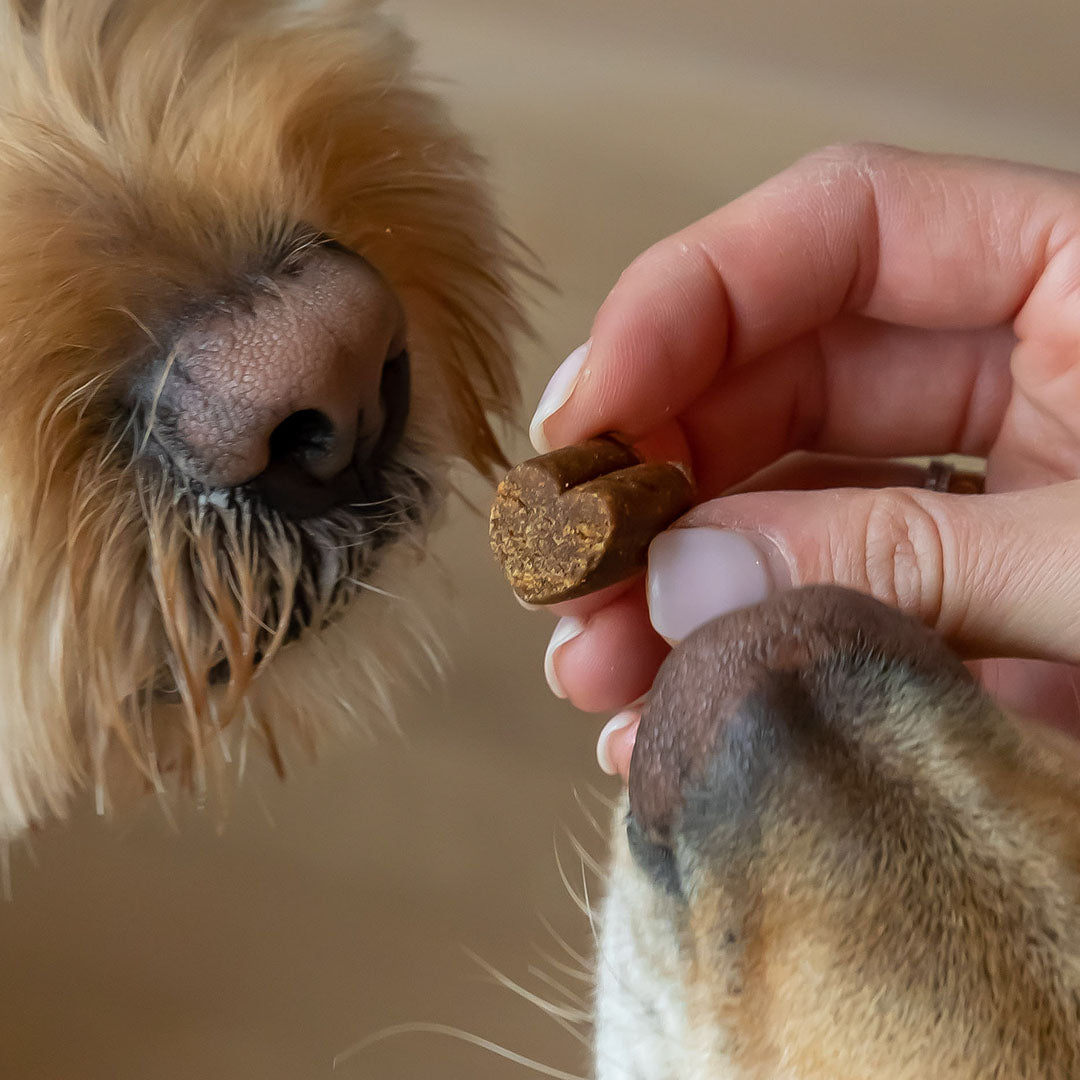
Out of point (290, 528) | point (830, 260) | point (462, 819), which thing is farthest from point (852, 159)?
point (462, 819)

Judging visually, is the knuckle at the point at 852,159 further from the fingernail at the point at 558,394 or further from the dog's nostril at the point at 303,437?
the dog's nostril at the point at 303,437

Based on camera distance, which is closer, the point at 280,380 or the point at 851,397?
the point at 280,380

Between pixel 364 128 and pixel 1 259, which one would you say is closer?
pixel 1 259

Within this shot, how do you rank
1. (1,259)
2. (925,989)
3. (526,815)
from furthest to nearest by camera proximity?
1. (526,815)
2. (1,259)
3. (925,989)

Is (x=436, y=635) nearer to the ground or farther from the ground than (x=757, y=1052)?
nearer to the ground

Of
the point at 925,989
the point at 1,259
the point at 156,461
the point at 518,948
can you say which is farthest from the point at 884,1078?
the point at 518,948

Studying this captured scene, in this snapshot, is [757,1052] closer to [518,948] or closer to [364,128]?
[364,128]

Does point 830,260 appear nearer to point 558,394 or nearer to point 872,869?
point 558,394
